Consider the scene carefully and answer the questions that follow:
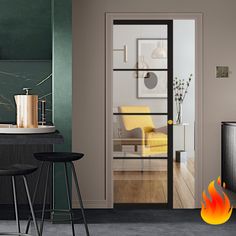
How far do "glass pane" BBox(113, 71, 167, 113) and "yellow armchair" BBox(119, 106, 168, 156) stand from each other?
68 millimetres

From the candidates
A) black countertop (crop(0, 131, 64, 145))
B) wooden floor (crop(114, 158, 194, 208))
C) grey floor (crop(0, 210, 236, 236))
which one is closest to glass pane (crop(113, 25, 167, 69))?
wooden floor (crop(114, 158, 194, 208))

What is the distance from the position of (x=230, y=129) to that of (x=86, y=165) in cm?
A: 161

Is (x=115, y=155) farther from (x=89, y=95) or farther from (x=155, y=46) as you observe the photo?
(x=155, y=46)

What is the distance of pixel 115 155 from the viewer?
5.93 m

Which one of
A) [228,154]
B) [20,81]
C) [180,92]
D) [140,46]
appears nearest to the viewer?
[228,154]

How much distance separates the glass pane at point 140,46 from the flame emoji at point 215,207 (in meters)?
1.50

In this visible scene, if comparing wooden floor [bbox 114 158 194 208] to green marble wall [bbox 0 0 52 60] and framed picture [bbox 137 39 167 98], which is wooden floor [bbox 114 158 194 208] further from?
green marble wall [bbox 0 0 52 60]

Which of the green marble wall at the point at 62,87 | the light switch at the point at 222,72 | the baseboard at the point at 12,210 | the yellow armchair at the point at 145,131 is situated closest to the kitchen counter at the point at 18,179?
the baseboard at the point at 12,210

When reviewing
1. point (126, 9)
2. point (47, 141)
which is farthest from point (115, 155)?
point (47, 141)

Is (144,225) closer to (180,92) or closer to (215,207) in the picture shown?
(215,207)

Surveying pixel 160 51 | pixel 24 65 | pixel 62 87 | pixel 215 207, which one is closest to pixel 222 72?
pixel 160 51

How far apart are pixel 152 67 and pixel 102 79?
583 millimetres

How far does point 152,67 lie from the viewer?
19.5ft

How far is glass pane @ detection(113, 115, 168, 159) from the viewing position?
5.93 m
